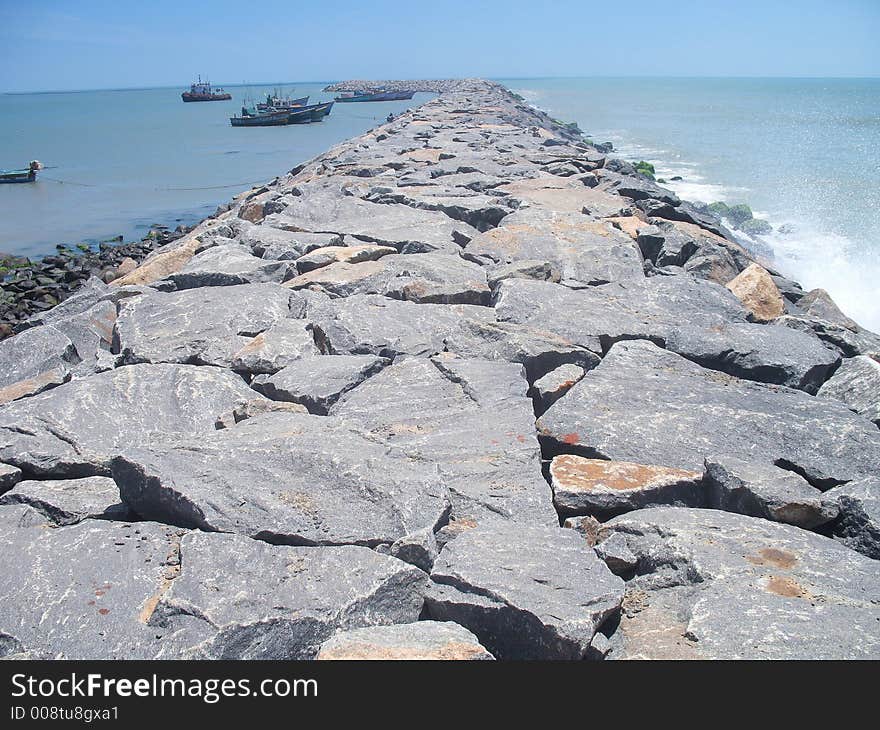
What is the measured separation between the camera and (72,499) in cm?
243

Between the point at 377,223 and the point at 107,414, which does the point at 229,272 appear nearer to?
the point at 377,223

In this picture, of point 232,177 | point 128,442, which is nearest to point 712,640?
point 128,442

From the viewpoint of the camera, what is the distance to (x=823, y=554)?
86.7 inches

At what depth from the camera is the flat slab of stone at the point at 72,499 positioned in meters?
2.36

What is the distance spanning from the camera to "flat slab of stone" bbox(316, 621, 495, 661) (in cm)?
171

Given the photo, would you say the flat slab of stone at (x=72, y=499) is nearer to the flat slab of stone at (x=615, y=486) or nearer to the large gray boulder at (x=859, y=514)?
the flat slab of stone at (x=615, y=486)

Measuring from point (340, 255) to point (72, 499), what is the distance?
284 centimetres

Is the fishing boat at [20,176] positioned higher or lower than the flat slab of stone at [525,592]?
higher

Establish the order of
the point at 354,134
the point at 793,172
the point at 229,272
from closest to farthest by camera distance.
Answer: the point at 229,272, the point at 793,172, the point at 354,134

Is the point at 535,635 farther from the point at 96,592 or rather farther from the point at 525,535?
the point at 96,592

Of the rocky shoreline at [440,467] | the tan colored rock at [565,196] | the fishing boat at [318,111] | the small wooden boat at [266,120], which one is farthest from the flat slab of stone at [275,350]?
the fishing boat at [318,111]

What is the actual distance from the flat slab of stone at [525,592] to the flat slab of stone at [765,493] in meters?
0.61

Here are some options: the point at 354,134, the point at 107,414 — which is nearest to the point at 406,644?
the point at 107,414

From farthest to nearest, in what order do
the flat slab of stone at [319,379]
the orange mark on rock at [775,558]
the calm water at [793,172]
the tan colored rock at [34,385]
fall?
the calm water at [793,172], the tan colored rock at [34,385], the flat slab of stone at [319,379], the orange mark on rock at [775,558]
